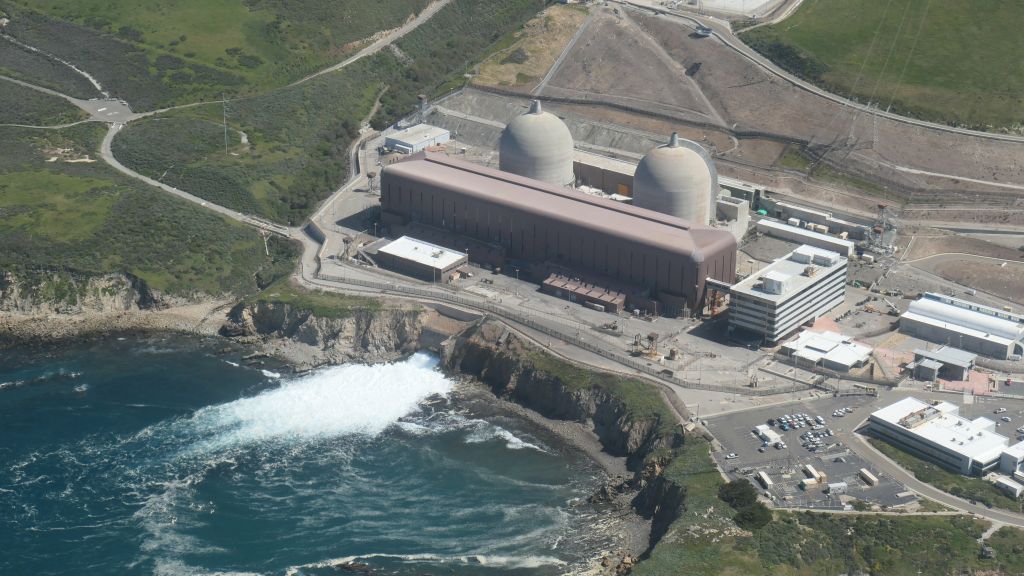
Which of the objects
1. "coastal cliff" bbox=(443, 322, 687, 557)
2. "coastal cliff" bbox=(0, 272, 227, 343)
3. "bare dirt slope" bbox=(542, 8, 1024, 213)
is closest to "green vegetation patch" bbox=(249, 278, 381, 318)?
"coastal cliff" bbox=(0, 272, 227, 343)

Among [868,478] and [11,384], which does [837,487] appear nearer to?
[868,478]

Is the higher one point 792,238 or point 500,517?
point 792,238

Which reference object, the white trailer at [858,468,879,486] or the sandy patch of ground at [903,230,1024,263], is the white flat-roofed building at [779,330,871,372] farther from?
the sandy patch of ground at [903,230,1024,263]

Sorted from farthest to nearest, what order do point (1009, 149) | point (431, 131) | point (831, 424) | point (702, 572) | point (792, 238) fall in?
point (431, 131) → point (1009, 149) → point (792, 238) → point (831, 424) → point (702, 572)

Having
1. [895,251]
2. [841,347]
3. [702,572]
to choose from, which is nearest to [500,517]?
[702,572]

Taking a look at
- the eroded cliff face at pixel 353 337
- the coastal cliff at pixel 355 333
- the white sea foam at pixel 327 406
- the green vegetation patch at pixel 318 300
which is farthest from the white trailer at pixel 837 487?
the green vegetation patch at pixel 318 300

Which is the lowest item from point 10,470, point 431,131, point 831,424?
point 10,470

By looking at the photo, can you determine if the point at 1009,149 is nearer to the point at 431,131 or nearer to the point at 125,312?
the point at 431,131
